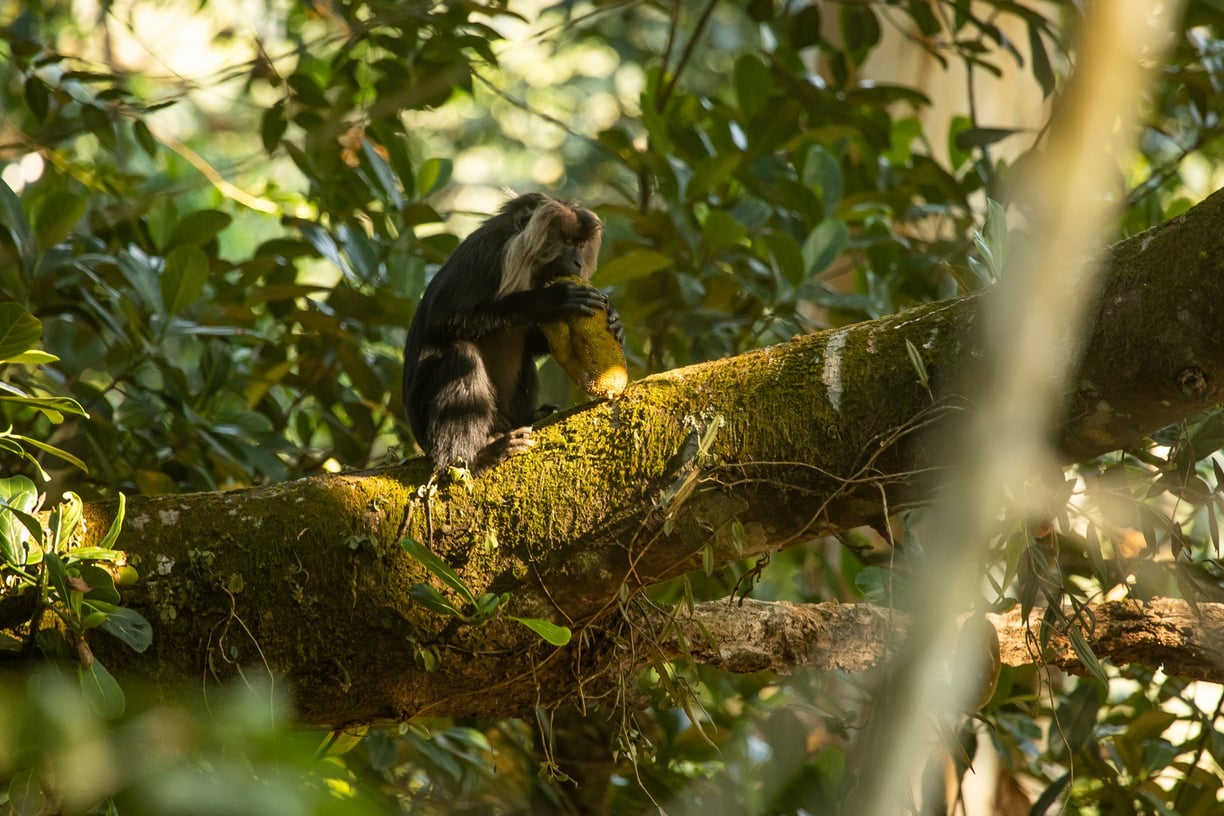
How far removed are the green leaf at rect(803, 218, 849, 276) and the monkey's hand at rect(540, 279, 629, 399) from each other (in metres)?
0.87

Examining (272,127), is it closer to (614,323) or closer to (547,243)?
(547,243)

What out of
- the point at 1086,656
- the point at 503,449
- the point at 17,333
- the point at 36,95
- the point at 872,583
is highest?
the point at 36,95

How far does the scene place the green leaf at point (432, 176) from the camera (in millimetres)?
4500

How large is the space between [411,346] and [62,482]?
1208 mm

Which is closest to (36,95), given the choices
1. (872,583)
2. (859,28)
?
(859,28)

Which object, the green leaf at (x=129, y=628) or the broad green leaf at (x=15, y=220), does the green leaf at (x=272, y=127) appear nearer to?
the broad green leaf at (x=15, y=220)

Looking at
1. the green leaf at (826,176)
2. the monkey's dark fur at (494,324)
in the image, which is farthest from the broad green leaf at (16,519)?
the green leaf at (826,176)

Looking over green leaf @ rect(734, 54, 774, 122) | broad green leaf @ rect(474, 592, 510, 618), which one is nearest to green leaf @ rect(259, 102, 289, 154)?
green leaf @ rect(734, 54, 774, 122)

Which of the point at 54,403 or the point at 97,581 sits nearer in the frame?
the point at 97,581

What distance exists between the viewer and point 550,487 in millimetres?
2539

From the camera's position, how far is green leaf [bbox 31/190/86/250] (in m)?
3.64

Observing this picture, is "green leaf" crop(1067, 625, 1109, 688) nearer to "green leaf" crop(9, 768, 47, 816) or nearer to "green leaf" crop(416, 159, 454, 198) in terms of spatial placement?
"green leaf" crop(9, 768, 47, 816)

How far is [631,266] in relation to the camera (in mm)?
3875

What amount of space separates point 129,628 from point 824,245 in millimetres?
2611
